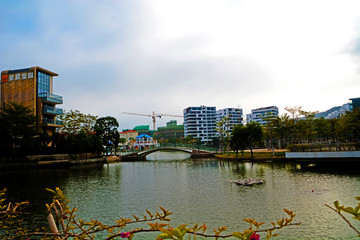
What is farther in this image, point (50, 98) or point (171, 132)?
point (171, 132)

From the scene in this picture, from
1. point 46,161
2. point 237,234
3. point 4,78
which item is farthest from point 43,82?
point 237,234

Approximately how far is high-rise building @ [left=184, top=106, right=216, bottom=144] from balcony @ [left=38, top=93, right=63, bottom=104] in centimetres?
9328

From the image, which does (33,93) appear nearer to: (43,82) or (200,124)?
(43,82)

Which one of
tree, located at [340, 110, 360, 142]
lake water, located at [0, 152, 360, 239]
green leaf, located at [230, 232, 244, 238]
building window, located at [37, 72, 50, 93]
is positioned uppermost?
building window, located at [37, 72, 50, 93]

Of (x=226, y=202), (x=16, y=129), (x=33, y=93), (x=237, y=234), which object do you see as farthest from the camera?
(x=33, y=93)

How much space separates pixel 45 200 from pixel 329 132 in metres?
46.7

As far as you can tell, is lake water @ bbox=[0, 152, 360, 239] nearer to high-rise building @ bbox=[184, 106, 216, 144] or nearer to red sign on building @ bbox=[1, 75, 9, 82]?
red sign on building @ bbox=[1, 75, 9, 82]

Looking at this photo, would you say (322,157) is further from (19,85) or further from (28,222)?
(19,85)

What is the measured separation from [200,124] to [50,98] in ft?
323

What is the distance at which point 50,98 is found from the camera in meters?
47.8

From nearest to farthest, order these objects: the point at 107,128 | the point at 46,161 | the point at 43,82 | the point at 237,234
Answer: the point at 237,234, the point at 46,161, the point at 43,82, the point at 107,128

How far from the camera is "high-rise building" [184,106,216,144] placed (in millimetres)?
138250

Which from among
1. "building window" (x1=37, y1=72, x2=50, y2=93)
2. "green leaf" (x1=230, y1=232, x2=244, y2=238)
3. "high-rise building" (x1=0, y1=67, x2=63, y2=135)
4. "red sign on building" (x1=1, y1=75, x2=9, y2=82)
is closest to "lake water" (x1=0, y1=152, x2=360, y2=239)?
"green leaf" (x1=230, y1=232, x2=244, y2=238)

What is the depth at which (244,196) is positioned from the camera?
16250 mm
